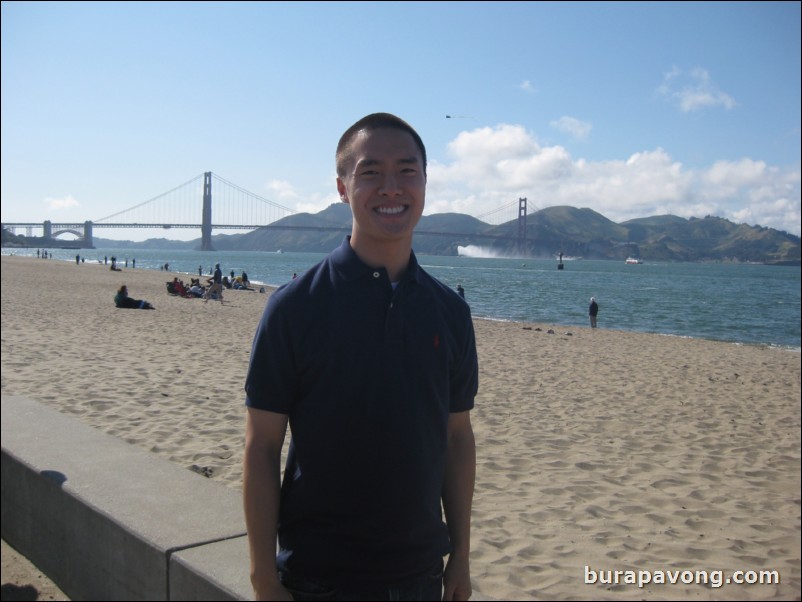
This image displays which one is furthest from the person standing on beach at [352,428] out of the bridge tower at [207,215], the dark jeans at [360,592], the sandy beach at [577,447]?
the bridge tower at [207,215]

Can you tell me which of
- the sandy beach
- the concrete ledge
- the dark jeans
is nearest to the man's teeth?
the dark jeans

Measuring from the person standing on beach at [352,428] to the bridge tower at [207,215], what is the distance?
92.4m

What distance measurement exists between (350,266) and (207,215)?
9889 cm

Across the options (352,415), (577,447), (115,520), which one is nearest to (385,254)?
(352,415)

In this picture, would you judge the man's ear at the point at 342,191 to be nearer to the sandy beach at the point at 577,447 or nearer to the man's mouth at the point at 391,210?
the man's mouth at the point at 391,210

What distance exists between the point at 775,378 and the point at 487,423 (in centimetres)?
773

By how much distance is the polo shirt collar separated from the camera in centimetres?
144

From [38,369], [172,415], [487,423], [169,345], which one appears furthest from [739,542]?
[169,345]

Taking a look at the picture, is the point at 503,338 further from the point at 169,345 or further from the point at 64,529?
the point at 64,529

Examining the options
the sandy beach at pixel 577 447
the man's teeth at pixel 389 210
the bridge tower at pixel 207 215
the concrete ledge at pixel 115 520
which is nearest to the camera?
the man's teeth at pixel 389 210

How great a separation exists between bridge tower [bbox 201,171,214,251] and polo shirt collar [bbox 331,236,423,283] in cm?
9238

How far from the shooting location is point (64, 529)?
262 cm

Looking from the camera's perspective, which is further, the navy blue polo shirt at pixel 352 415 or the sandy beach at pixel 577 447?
the sandy beach at pixel 577 447

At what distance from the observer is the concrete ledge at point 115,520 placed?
2.05 meters
